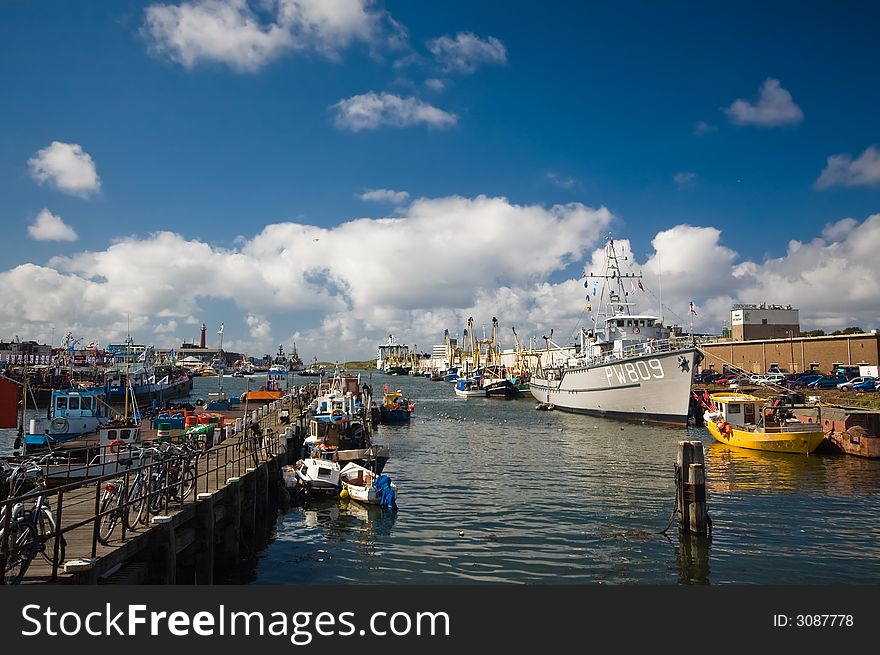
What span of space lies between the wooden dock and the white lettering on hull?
125ft

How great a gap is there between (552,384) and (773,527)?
6000 cm

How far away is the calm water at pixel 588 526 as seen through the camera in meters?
17.7

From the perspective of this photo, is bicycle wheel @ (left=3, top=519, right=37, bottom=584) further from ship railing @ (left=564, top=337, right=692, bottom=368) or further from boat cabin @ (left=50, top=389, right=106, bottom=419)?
ship railing @ (left=564, top=337, right=692, bottom=368)

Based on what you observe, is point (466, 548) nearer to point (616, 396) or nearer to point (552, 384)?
point (616, 396)

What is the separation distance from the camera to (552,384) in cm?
8181

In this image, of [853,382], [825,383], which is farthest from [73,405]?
[853,382]

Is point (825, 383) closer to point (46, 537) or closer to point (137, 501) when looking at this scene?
point (137, 501)

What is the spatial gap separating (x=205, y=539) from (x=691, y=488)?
14.9 m

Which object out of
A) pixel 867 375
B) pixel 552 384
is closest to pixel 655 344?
pixel 552 384

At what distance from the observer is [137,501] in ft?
44.8

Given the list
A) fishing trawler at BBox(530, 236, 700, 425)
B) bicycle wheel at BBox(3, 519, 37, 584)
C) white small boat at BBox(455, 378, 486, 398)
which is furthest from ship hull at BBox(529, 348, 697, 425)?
bicycle wheel at BBox(3, 519, 37, 584)

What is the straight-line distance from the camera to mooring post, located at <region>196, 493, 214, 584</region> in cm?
1647

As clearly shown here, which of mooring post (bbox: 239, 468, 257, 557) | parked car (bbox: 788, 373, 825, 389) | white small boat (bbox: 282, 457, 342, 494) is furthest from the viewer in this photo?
parked car (bbox: 788, 373, 825, 389)

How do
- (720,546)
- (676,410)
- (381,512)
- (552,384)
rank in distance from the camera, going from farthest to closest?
(552,384), (676,410), (381,512), (720,546)
